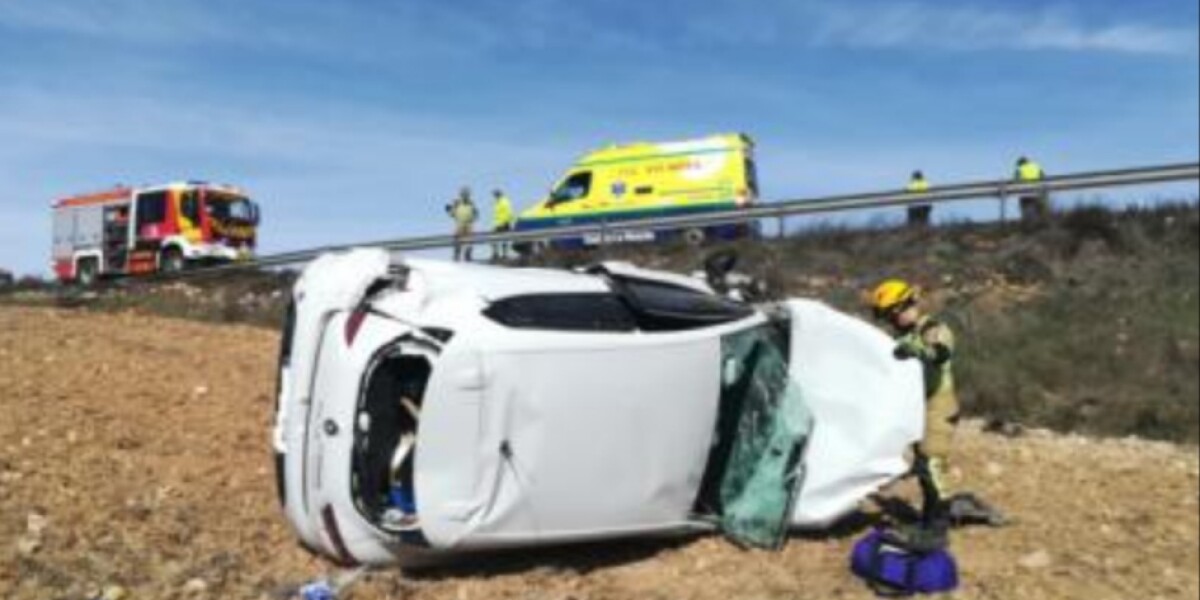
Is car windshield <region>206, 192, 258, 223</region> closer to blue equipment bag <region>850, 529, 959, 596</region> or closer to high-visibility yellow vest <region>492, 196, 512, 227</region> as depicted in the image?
high-visibility yellow vest <region>492, 196, 512, 227</region>

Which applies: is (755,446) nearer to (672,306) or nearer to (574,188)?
(672,306)

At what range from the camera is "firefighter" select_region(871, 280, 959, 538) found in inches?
340

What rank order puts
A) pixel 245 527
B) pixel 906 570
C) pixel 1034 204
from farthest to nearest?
1. pixel 1034 204
2. pixel 245 527
3. pixel 906 570

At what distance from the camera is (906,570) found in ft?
25.5

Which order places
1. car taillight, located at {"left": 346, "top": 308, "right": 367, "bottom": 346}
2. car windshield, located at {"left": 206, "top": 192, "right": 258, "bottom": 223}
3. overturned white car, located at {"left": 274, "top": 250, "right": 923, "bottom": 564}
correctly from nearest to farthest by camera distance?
overturned white car, located at {"left": 274, "top": 250, "right": 923, "bottom": 564} < car taillight, located at {"left": 346, "top": 308, "right": 367, "bottom": 346} < car windshield, located at {"left": 206, "top": 192, "right": 258, "bottom": 223}

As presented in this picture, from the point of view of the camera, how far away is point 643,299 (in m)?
8.01

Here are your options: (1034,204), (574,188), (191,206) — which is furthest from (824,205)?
(191,206)

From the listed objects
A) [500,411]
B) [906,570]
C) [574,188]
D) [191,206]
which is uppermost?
[574,188]

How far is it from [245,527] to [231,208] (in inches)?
890

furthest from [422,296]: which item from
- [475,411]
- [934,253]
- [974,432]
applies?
[934,253]

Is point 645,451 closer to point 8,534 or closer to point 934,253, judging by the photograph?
point 8,534

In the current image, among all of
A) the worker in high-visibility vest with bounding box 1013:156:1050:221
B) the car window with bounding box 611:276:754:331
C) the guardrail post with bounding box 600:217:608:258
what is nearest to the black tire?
the guardrail post with bounding box 600:217:608:258

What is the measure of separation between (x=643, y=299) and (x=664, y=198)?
2095cm

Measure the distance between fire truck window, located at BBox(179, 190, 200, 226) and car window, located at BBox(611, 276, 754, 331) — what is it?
21.3m
